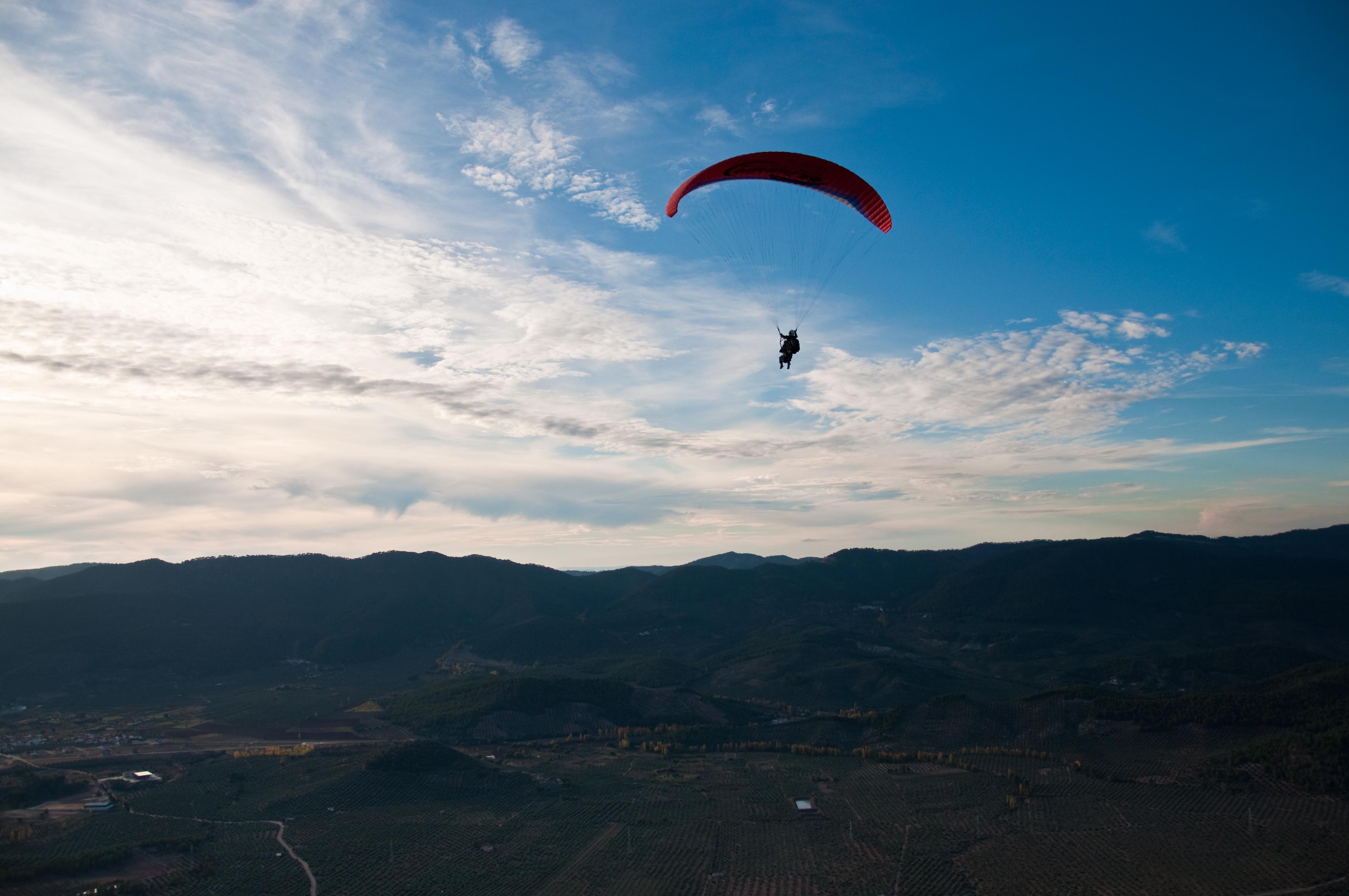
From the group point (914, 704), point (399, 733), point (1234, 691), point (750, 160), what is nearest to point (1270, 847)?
point (1234, 691)

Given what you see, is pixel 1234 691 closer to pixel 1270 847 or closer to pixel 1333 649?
pixel 1270 847

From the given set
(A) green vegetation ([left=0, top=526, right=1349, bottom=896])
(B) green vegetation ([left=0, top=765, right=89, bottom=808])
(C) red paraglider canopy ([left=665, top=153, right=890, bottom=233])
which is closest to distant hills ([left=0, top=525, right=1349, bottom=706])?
(A) green vegetation ([left=0, top=526, right=1349, bottom=896])

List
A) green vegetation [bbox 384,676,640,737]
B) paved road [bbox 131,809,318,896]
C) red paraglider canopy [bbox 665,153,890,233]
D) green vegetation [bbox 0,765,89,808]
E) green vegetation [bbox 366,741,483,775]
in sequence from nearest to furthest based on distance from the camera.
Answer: red paraglider canopy [bbox 665,153,890,233], paved road [bbox 131,809,318,896], green vegetation [bbox 0,765,89,808], green vegetation [bbox 366,741,483,775], green vegetation [bbox 384,676,640,737]

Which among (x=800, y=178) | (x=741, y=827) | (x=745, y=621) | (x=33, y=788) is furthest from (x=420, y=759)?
(x=745, y=621)

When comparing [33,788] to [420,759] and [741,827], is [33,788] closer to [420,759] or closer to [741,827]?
[420,759]

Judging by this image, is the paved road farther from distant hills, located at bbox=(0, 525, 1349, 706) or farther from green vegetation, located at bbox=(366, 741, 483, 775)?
distant hills, located at bbox=(0, 525, 1349, 706)

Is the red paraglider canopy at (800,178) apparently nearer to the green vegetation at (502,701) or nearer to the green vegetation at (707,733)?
the green vegetation at (707,733)
